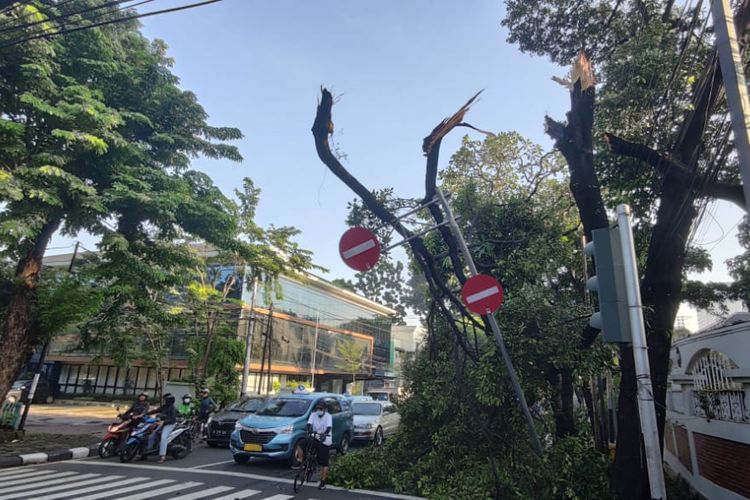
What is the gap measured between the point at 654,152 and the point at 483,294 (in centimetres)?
357

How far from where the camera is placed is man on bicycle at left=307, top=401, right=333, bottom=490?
9.40 m

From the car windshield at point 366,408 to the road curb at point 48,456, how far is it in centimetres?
869

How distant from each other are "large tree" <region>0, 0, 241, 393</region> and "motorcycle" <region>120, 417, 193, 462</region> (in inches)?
177

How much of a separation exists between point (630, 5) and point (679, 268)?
20.3 feet

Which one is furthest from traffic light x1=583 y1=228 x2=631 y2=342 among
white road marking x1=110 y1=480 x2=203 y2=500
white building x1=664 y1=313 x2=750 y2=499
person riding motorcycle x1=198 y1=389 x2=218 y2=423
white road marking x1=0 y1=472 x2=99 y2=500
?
person riding motorcycle x1=198 y1=389 x2=218 y2=423

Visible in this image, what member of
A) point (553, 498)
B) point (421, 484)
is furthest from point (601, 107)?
point (421, 484)

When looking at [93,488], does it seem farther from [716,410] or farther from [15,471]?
[716,410]

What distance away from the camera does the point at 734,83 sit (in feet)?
12.6

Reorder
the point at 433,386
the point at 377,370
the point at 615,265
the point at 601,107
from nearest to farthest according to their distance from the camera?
1. the point at 615,265
2. the point at 601,107
3. the point at 433,386
4. the point at 377,370

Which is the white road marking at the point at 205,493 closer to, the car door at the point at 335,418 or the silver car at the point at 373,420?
the car door at the point at 335,418

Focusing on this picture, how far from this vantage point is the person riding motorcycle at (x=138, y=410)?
12.2 metres

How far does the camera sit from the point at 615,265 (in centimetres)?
383

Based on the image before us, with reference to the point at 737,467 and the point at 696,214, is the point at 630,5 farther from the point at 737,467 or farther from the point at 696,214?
the point at 737,467

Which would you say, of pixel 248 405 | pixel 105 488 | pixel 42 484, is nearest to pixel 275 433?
pixel 105 488
